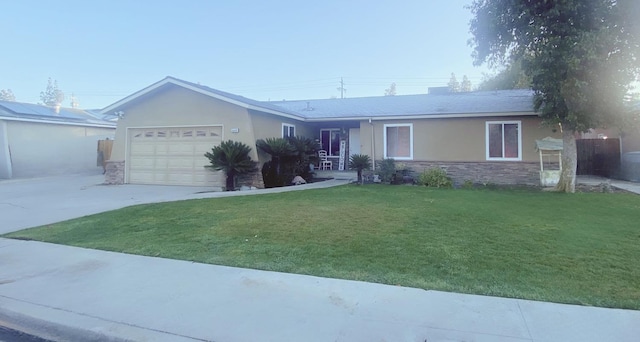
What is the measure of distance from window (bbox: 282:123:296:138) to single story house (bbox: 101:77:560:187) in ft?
0.29

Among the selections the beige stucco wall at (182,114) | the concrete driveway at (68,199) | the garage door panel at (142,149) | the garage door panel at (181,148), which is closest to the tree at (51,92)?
the concrete driveway at (68,199)

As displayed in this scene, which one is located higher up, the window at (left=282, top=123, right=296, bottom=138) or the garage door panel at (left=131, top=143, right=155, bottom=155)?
the window at (left=282, top=123, right=296, bottom=138)

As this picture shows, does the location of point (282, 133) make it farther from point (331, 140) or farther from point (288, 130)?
point (331, 140)

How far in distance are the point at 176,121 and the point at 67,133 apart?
1029 cm

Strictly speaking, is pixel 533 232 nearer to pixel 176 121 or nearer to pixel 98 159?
pixel 176 121

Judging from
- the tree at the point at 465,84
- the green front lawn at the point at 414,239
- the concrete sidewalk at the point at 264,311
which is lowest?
the concrete sidewalk at the point at 264,311

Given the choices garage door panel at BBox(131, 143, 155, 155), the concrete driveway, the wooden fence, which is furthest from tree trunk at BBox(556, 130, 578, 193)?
garage door panel at BBox(131, 143, 155, 155)

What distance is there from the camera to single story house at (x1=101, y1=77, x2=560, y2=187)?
14.3 metres

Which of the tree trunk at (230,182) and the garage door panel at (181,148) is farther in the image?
the garage door panel at (181,148)

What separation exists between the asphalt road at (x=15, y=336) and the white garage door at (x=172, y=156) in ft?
36.3

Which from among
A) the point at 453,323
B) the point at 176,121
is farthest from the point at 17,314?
the point at 176,121

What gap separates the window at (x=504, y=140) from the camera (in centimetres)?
1457

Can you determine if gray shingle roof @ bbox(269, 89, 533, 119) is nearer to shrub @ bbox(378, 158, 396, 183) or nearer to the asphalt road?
shrub @ bbox(378, 158, 396, 183)

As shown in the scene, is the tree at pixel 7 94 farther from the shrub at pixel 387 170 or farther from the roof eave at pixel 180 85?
the shrub at pixel 387 170
